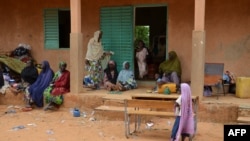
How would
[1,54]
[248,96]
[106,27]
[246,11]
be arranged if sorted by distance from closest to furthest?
[248,96]
[246,11]
[106,27]
[1,54]

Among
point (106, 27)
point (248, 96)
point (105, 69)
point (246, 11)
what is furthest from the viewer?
point (106, 27)

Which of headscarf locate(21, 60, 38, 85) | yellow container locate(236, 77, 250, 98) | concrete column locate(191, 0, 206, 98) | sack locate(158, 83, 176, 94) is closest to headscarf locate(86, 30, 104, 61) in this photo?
headscarf locate(21, 60, 38, 85)

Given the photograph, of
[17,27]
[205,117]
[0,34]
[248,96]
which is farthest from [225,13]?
[0,34]

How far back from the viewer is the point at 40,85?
27.0 ft

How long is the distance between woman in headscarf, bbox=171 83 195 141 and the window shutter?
18.2 ft

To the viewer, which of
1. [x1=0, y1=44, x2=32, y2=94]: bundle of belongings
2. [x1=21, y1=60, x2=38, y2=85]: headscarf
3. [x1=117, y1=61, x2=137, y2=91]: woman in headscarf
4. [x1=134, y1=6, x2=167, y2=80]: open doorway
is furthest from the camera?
[x1=134, y1=6, x2=167, y2=80]: open doorway

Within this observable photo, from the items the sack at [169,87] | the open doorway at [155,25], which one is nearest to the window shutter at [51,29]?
the open doorway at [155,25]

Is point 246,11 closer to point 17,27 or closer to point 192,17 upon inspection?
point 192,17

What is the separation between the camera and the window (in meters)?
9.73

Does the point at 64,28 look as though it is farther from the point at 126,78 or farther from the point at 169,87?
the point at 169,87

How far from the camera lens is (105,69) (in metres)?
8.56

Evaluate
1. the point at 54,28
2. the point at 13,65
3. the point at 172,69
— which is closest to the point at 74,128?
the point at 172,69

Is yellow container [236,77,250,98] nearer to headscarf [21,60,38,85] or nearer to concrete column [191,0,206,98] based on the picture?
concrete column [191,0,206,98]

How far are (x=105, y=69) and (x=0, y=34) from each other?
159 inches
